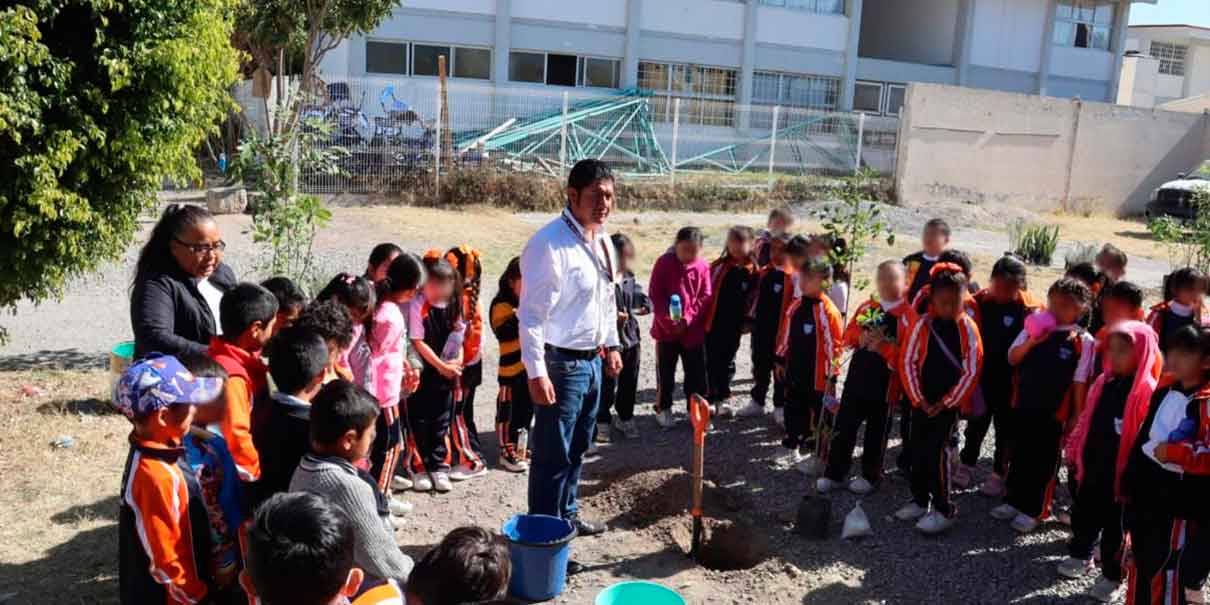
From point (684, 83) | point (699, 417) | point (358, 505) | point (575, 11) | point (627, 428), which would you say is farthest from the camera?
point (684, 83)

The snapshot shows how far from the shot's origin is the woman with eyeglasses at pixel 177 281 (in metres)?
3.89

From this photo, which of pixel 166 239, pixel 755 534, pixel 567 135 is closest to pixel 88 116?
pixel 166 239

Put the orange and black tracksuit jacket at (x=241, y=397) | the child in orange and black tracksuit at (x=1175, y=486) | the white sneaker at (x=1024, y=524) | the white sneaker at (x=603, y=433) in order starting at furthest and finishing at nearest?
the white sneaker at (x=603, y=433), the white sneaker at (x=1024, y=524), the child in orange and black tracksuit at (x=1175, y=486), the orange and black tracksuit jacket at (x=241, y=397)

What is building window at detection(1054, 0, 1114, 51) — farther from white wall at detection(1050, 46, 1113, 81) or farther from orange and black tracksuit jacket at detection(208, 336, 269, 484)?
orange and black tracksuit jacket at detection(208, 336, 269, 484)

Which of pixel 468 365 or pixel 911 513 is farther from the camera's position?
pixel 468 365

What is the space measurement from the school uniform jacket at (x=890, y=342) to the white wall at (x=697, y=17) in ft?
71.1

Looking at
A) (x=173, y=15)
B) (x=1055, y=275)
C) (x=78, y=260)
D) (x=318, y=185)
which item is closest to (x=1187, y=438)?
(x=173, y=15)

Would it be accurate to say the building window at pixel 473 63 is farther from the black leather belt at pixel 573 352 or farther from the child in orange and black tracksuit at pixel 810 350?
the black leather belt at pixel 573 352

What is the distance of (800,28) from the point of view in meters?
27.8

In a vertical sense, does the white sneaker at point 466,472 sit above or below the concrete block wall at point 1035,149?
below

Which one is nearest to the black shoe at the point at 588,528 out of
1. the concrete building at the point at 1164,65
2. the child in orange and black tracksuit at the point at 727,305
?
the child in orange and black tracksuit at the point at 727,305

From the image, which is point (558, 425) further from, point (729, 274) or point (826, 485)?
point (729, 274)

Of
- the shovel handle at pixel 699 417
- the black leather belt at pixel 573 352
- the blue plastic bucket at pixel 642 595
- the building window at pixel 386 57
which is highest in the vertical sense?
the building window at pixel 386 57

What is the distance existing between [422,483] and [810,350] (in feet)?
8.29
